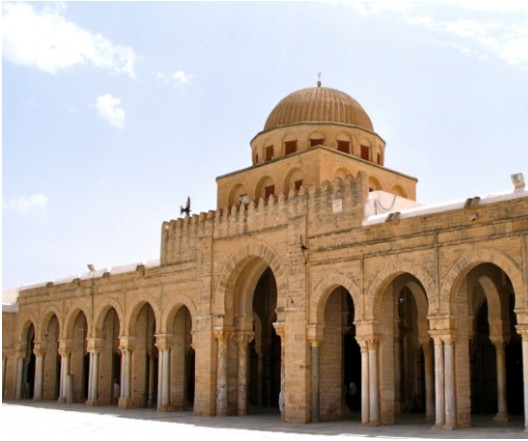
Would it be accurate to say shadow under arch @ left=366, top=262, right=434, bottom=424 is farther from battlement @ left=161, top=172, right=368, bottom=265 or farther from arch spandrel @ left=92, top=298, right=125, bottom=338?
arch spandrel @ left=92, top=298, right=125, bottom=338

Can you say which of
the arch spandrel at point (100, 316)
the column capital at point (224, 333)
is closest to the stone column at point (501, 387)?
the column capital at point (224, 333)

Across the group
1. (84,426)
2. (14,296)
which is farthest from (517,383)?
(14,296)

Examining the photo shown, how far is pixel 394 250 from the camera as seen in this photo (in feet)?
54.3

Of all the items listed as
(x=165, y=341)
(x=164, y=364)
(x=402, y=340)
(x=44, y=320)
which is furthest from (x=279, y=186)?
(x=44, y=320)

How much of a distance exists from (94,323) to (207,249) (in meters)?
7.19

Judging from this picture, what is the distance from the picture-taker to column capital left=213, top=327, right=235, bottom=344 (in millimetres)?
20703

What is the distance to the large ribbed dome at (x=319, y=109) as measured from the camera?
77.2 feet

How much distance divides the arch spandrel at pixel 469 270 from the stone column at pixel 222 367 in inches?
296

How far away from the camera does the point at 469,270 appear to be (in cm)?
1552

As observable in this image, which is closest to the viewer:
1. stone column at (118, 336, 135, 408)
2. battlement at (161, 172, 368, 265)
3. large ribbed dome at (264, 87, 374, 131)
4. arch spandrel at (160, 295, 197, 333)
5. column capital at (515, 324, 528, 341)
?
column capital at (515, 324, 528, 341)

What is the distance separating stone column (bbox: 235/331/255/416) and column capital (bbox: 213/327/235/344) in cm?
24

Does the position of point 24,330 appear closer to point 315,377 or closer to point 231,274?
point 231,274

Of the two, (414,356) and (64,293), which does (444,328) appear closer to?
(414,356)

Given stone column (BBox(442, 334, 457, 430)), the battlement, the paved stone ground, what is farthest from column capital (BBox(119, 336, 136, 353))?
stone column (BBox(442, 334, 457, 430))
